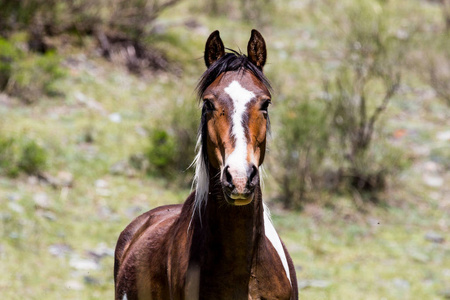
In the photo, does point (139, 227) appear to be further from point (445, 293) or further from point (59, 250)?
point (445, 293)

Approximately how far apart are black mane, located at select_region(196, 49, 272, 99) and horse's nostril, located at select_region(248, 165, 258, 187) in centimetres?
54

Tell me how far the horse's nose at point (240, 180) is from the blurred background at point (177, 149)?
3550 mm

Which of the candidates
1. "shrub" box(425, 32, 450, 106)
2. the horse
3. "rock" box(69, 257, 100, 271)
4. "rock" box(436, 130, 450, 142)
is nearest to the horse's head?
the horse

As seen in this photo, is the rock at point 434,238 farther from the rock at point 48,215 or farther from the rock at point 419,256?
the rock at point 48,215

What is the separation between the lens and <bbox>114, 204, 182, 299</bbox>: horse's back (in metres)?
3.31

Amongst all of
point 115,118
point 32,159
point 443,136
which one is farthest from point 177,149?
point 443,136

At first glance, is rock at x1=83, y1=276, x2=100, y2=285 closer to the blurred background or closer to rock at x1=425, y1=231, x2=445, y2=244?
the blurred background

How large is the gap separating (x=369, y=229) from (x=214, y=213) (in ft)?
17.8

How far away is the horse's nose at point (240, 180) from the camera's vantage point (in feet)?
7.36

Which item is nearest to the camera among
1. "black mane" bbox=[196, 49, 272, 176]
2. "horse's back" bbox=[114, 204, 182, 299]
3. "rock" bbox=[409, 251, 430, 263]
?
"black mane" bbox=[196, 49, 272, 176]

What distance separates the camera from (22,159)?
7.11m

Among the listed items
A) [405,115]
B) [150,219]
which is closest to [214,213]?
[150,219]

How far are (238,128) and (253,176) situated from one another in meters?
0.22

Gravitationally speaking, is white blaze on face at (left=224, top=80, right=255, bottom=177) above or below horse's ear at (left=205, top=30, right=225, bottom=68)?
below
